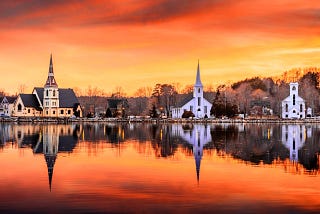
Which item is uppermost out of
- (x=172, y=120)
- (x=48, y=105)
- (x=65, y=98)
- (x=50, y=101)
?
(x=65, y=98)

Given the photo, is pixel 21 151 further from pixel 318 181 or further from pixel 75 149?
pixel 318 181

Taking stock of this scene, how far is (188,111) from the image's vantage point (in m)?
125

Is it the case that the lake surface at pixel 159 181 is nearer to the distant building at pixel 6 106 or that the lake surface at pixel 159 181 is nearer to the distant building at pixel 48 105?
the distant building at pixel 48 105

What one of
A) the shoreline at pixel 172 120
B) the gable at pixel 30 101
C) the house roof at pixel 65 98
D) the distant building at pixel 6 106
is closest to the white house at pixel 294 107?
the shoreline at pixel 172 120

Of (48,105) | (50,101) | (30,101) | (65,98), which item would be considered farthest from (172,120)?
(30,101)

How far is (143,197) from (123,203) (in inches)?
50.1

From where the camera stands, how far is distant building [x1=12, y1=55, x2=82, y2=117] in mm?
133000

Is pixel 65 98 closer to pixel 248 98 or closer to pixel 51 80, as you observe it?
pixel 51 80

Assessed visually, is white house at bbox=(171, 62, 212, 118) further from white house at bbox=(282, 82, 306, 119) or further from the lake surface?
the lake surface

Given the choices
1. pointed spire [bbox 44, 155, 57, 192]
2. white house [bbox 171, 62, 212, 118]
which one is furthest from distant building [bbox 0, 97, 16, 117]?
pointed spire [bbox 44, 155, 57, 192]

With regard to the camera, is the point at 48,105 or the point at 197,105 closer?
the point at 197,105

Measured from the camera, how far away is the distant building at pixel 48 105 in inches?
5236

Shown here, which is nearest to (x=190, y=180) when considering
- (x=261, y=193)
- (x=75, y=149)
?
(x=261, y=193)

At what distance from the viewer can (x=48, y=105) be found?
13288 cm
